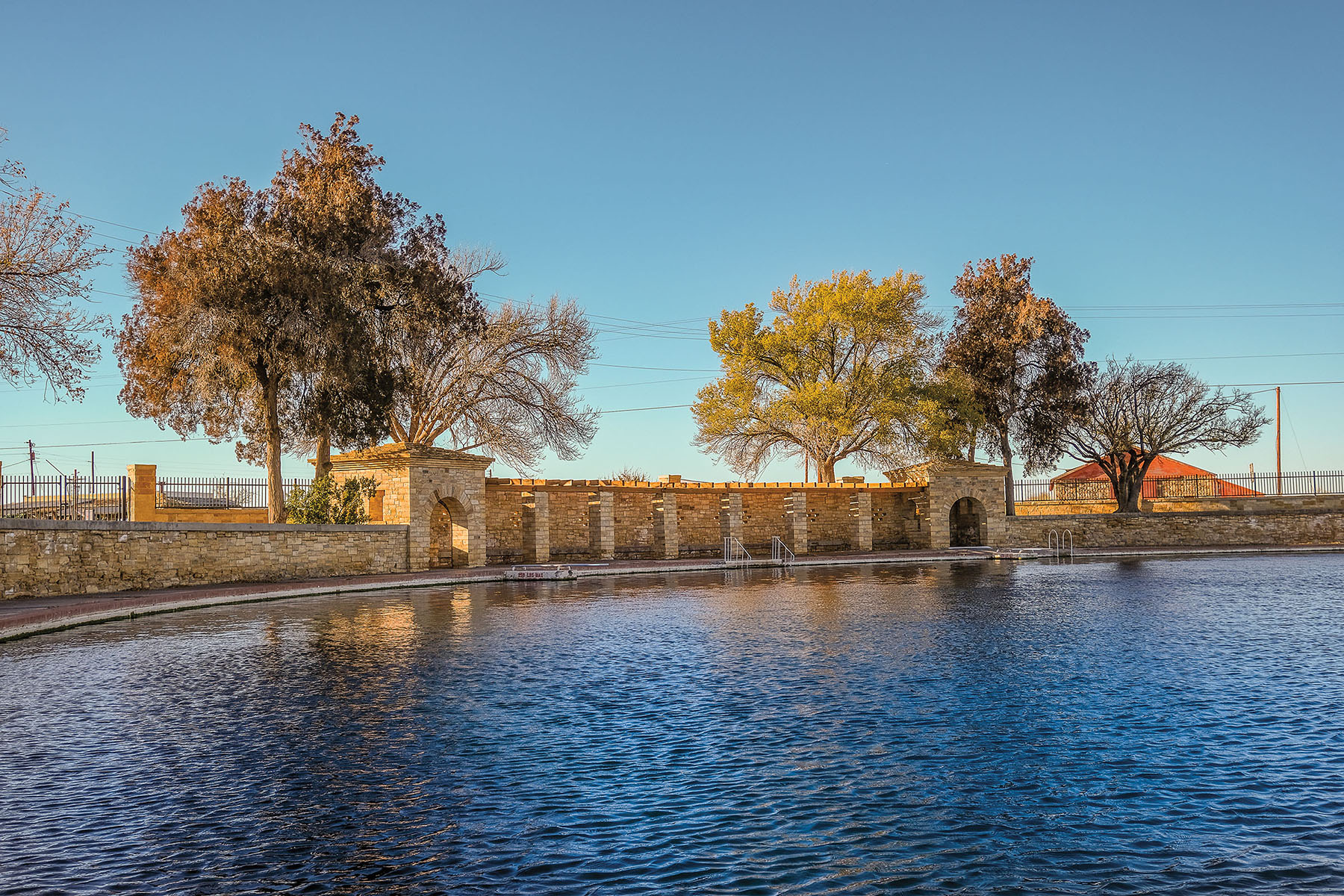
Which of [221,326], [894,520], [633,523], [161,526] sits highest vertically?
[221,326]

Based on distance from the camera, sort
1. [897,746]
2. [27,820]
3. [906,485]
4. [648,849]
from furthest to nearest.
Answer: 1. [906,485]
2. [897,746]
3. [27,820]
4. [648,849]

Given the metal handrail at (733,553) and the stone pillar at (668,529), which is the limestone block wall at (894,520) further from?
the stone pillar at (668,529)

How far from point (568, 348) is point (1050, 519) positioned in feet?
65.6

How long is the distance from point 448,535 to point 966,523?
20885 mm

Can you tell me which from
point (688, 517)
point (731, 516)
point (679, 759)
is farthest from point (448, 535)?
point (679, 759)

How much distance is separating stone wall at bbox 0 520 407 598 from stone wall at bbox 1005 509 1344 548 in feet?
80.7

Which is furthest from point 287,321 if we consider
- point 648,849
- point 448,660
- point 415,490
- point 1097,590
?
point 648,849

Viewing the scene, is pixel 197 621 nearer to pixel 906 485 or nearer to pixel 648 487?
pixel 648 487

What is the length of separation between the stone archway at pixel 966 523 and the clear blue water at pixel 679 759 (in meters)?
22.5

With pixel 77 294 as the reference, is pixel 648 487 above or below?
below

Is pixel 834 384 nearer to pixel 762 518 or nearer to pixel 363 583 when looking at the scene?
pixel 762 518

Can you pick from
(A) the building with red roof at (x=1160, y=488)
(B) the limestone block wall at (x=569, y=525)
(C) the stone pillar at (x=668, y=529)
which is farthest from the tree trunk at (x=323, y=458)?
(A) the building with red roof at (x=1160, y=488)

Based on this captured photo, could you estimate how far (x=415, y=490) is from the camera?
2736cm

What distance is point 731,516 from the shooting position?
116 ft
